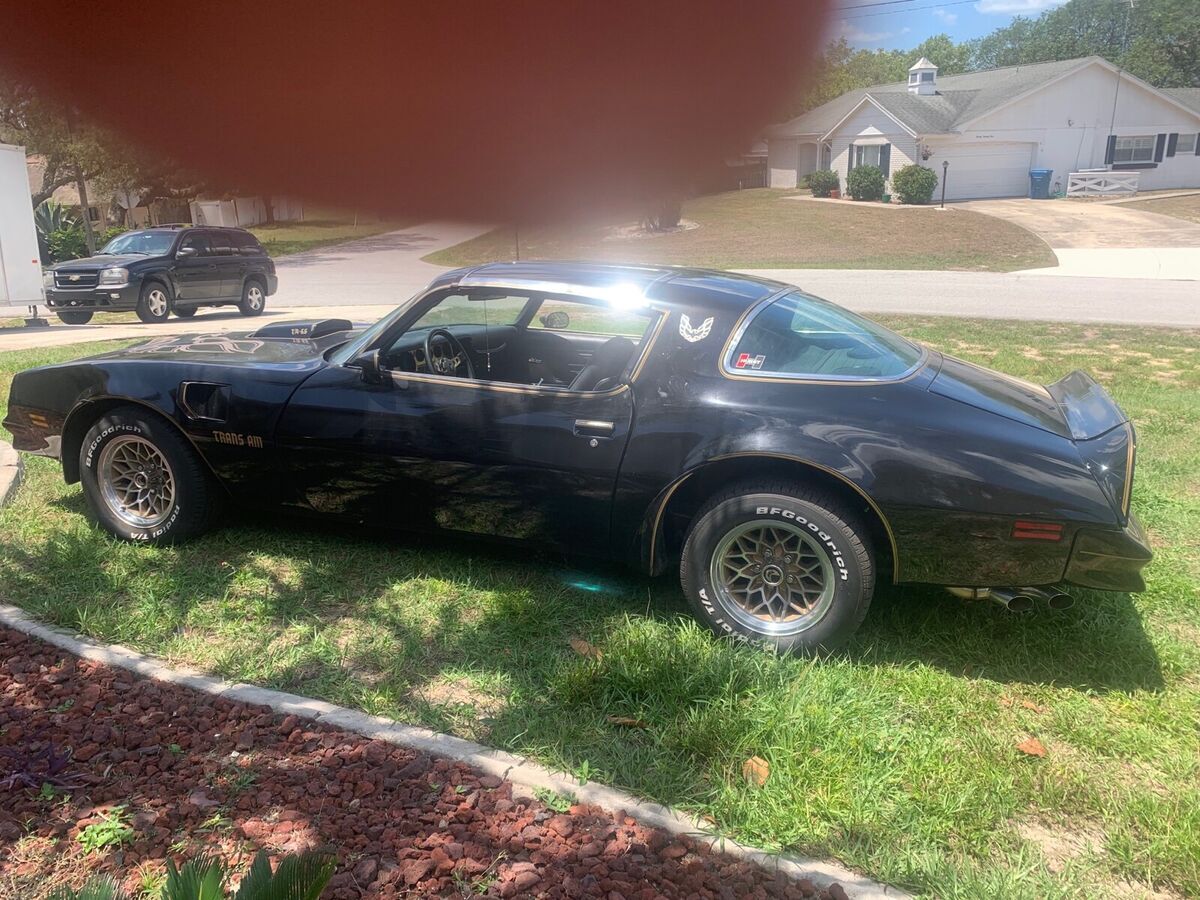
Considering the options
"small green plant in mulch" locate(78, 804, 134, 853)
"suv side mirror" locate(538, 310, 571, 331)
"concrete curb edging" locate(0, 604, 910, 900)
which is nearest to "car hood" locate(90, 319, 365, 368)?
"suv side mirror" locate(538, 310, 571, 331)

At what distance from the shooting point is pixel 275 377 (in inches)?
165

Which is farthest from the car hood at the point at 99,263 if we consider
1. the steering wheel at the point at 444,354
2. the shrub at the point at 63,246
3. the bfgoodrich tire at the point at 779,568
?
the bfgoodrich tire at the point at 779,568

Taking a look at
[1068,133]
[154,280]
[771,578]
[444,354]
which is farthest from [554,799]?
[1068,133]

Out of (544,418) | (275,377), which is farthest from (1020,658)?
(275,377)

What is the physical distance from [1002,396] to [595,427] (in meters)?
1.53

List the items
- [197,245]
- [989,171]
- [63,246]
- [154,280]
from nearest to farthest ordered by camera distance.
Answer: [154,280] < [197,245] < [63,246] < [989,171]

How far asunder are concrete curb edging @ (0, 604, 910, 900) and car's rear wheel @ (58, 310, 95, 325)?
12954 millimetres

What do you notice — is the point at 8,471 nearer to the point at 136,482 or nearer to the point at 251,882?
the point at 136,482

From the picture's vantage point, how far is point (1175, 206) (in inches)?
1320

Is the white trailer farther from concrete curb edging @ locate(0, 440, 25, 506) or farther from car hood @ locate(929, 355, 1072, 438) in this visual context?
car hood @ locate(929, 355, 1072, 438)

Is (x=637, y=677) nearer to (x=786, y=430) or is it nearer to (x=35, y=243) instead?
(x=786, y=430)

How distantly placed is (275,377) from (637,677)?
6.74 feet

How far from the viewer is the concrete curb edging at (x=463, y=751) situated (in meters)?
2.48

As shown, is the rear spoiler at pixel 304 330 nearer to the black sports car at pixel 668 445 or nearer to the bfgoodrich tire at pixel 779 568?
the black sports car at pixel 668 445
